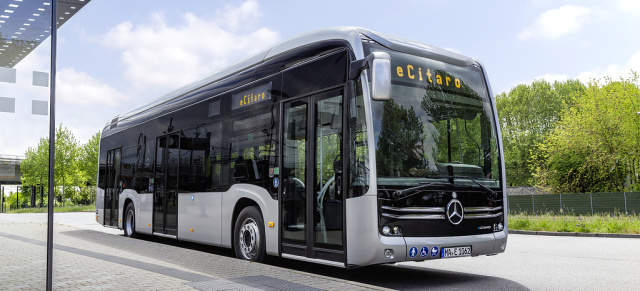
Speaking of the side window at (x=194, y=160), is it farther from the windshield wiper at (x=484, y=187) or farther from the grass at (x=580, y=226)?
the grass at (x=580, y=226)

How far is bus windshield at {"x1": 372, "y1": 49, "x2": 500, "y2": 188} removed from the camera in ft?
23.9

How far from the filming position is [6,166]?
5797mm

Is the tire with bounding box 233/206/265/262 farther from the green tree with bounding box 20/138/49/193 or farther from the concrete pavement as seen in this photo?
the green tree with bounding box 20/138/49/193

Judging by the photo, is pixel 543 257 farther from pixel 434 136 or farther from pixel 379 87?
pixel 379 87

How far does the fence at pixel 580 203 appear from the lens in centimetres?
3438

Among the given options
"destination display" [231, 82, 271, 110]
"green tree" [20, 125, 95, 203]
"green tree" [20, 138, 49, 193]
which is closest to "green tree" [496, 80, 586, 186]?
"green tree" [20, 125, 95, 203]

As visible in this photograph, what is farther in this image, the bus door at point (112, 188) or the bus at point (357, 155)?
the bus door at point (112, 188)

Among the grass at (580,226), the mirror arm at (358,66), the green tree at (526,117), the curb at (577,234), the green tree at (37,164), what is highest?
the green tree at (526,117)

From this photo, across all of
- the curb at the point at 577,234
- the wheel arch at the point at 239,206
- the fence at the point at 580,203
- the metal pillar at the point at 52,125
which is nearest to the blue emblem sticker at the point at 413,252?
the wheel arch at the point at 239,206

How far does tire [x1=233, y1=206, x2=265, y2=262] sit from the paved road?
41 centimetres

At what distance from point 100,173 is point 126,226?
3.13 m

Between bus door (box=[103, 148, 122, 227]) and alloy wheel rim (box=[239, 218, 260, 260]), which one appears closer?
alloy wheel rim (box=[239, 218, 260, 260])

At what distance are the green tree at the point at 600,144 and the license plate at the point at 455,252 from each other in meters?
38.4

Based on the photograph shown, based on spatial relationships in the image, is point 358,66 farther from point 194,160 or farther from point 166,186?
point 166,186
